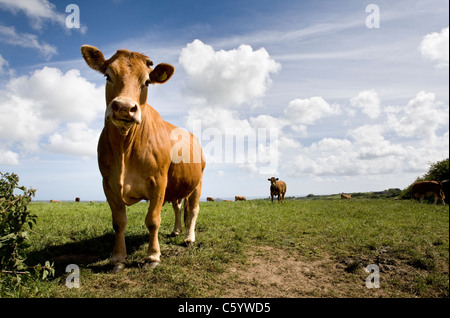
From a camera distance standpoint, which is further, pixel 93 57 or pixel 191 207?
pixel 191 207

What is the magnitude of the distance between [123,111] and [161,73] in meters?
1.50

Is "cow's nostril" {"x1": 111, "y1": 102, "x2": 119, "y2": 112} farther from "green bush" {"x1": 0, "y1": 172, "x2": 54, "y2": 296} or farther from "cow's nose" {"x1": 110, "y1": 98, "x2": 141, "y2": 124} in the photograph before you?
"green bush" {"x1": 0, "y1": 172, "x2": 54, "y2": 296}

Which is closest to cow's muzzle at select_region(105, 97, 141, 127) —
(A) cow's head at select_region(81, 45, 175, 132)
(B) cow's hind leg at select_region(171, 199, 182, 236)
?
(A) cow's head at select_region(81, 45, 175, 132)

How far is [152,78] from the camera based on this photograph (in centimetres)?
486

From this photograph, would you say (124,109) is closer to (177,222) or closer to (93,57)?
(93,57)

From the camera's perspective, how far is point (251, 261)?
5.43 m

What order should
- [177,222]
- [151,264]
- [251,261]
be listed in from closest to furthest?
[151,264] < [251,261] < [177,222]

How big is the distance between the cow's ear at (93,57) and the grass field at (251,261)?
3249mm

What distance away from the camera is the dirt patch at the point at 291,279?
169 inches

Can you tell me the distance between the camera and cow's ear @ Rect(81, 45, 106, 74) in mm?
4629

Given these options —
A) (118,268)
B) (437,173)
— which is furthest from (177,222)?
(437,173)

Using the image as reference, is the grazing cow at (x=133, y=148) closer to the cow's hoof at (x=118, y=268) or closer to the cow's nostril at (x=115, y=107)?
the cow's hoof at (x=118, y=268)
